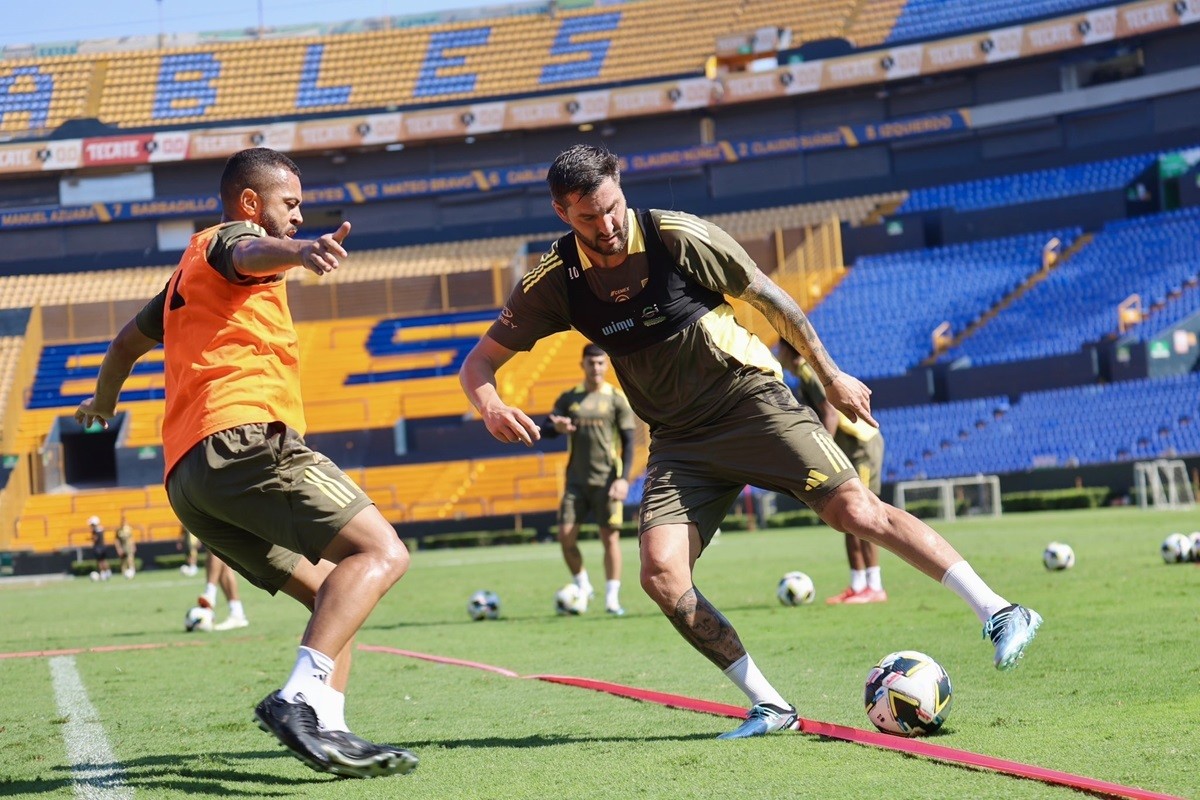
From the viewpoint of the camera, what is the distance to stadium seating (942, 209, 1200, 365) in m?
39.5

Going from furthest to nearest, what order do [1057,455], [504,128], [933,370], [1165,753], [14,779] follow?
[504,128], [933,370], [1057,455], [14,779], [1165,753]

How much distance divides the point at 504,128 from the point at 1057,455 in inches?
942

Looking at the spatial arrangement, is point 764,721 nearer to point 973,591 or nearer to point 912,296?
point 973,591

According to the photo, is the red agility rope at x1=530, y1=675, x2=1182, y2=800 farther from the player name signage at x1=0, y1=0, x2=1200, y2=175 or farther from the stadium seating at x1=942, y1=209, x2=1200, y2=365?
the player name signage at x1=0, y1=0, x2=1200, y2=175

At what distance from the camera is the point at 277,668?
9.73m

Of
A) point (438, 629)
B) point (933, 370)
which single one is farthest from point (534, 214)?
point (438, 629)

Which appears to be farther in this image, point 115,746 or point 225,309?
point 115,746

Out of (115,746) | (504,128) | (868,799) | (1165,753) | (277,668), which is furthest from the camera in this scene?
(504,128)

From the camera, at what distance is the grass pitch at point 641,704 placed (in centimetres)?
483

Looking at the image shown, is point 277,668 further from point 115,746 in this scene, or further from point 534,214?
point 534,214

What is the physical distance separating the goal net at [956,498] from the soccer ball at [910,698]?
2728 cm

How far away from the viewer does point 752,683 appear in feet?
19.5

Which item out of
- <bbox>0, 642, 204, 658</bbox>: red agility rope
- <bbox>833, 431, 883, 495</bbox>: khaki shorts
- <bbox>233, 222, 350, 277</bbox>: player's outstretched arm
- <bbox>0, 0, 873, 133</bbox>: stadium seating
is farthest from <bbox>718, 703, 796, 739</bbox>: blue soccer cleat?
<bbox>0, 0, 873, 133</bbox>: stadium seating

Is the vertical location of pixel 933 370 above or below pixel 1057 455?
above
